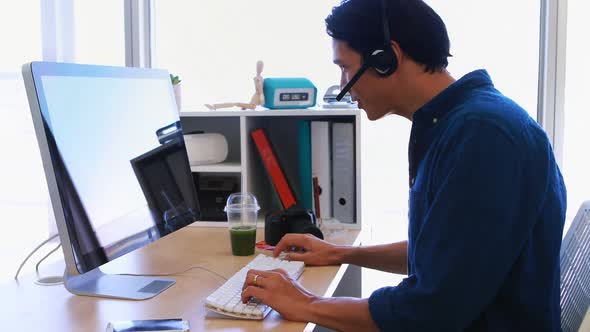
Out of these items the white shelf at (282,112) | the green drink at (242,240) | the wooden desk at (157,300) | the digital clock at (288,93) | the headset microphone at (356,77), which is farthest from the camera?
the digital clock at (288,93)

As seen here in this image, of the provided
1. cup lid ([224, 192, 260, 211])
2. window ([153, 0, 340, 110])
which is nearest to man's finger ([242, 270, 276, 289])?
cup lid ([224, 192, 260, 211])

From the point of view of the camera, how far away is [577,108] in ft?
7.35

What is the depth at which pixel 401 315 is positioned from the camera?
1.01 metres

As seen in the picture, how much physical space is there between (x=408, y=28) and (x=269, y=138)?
3.45 feet

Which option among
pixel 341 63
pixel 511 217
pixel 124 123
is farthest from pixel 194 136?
pixel 511 217

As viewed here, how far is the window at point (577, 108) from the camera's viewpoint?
7.23 ft

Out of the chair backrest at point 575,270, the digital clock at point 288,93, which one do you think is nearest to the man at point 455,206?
the chair backrest at point 575,270

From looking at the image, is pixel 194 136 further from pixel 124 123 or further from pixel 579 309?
pixel 579 309

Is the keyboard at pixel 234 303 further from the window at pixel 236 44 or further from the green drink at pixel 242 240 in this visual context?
the window at pixel 236 44

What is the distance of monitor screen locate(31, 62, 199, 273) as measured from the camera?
1.13m

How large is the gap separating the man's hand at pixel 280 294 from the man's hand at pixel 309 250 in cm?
31

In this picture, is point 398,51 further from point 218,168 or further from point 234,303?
point 218,168

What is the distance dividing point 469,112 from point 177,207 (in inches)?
31.1

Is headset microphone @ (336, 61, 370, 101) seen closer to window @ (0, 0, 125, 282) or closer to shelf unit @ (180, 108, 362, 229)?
shelf unit @ (180, 108, 362, 229)
